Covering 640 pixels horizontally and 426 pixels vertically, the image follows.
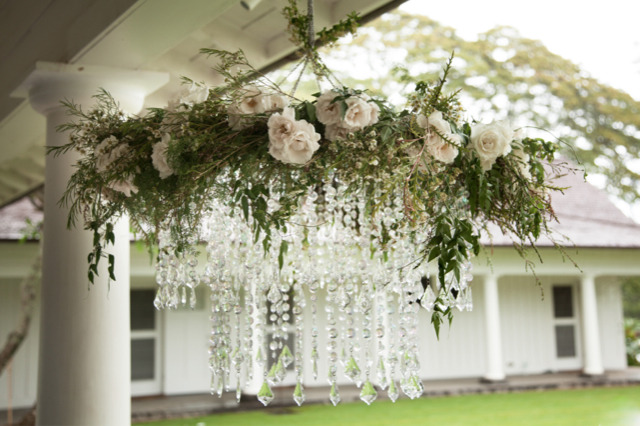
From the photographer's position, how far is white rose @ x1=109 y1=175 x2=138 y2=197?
1.85 meters

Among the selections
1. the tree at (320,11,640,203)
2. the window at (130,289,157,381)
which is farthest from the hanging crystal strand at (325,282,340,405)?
the tree at (320,11,640,203)

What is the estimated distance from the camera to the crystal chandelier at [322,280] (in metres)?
1.90

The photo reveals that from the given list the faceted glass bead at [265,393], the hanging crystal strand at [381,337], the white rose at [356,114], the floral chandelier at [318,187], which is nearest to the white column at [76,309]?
the floral chandelier at [318,187]

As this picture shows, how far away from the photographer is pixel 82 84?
102 inches

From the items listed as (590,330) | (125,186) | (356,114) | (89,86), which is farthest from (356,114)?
(590,330)

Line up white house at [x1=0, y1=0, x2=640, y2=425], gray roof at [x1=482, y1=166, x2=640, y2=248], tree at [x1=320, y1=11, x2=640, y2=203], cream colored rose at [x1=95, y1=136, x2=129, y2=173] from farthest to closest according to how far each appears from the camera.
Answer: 1. tree at [x1=320, y1=11, x2=640, y2=203]
2. gray roof at [x1=482, y1=166, x2=640, y2=248]
3. white house at [x1=0, y1=0, x2=640, y2=425]
4. cream colored rose at [x1=95, y1=136, x2=129, y2=173]

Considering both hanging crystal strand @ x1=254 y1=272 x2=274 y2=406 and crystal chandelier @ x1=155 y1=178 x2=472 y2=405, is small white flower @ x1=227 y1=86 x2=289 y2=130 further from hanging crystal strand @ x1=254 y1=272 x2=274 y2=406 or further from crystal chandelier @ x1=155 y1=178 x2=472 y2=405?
hanging crystal strand @ x1=254 y1=272 x2=274 y2=406

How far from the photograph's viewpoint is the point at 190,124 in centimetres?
175

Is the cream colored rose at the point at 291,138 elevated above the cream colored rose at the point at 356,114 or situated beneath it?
situated beneath

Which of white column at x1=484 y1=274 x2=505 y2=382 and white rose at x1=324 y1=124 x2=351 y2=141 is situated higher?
white rose at x1=324 y1=124 x2=351 y2=141

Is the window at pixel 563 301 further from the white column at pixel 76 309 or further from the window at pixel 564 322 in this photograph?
the white column at pixel 76 309

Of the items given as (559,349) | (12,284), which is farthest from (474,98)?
(12,284)

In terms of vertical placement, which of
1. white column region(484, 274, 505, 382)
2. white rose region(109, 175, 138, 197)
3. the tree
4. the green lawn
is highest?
the tree

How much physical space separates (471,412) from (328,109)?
7.87m
